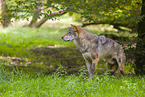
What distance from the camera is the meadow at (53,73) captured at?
4.52 metres

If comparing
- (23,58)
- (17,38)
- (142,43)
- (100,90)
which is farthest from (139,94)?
(17,38)

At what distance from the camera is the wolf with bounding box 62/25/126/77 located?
6418 mm

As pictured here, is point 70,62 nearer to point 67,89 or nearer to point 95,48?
point 95,48

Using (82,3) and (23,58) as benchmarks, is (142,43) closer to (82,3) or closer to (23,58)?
(82,3)

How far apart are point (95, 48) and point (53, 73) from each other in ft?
5.88

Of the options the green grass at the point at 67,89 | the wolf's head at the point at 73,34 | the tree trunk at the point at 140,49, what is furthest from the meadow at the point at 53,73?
the wolf's head at the point at 73,34

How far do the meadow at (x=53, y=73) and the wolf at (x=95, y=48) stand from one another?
A: 33 centimetres

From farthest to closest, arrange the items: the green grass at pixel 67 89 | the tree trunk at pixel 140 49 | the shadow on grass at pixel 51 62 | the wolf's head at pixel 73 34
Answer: the shadow on grass at pixel 51 62, the wolf's head at pixel 73 34, the tree trunk at pixel 140 49, the green grass at pixel 67 89

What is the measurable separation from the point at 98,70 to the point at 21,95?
418 cm

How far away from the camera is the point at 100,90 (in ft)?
15.1

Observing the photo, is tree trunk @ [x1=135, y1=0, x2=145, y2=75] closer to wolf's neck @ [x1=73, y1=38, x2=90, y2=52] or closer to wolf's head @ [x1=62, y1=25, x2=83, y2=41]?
wolf's neck @ [x1=73, y1=38, x2=90, y2=52]

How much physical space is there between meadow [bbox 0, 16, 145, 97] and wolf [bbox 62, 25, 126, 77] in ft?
1.10

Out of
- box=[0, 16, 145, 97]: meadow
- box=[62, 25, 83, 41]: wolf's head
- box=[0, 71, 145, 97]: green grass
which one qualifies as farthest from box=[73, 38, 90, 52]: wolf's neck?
box=[0, 71, 145, 97]: green grass

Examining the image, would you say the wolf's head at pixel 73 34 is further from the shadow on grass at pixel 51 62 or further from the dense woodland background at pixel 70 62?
the shadow on grass at pixel 51 62
